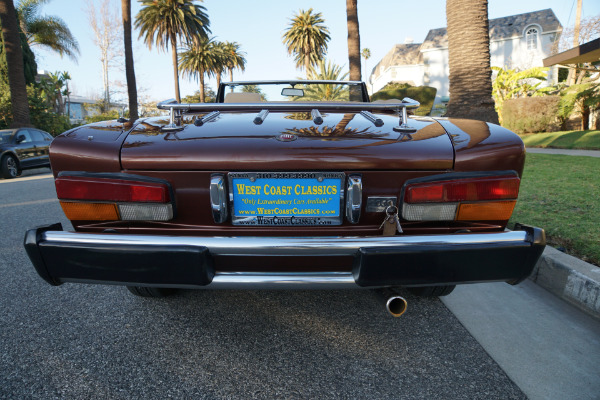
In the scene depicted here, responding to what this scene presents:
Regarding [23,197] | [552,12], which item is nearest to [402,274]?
[23,197]

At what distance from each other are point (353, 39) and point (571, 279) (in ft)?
39.3

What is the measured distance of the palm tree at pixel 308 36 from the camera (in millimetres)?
41125

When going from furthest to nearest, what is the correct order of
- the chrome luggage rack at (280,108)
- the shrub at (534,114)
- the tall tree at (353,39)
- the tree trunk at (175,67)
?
the tree trunk at (175,67) < the shrub at (534,114) < the tall tree at (353,39) < the chrome luggage rack at (280,108)

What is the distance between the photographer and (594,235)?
10.5 feet

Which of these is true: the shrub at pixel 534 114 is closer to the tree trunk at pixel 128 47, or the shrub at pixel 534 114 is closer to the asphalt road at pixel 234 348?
the asphalt road at pixel 234 348

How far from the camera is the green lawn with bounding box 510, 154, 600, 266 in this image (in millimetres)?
3124

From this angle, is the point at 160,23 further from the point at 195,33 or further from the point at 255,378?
the point at 255,378

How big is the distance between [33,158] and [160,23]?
23907 mm

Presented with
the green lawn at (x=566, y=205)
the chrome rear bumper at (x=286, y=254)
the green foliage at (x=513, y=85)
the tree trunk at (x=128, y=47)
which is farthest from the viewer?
the green foliage at (x=513, y=85)

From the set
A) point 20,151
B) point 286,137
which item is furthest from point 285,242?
point 20,151

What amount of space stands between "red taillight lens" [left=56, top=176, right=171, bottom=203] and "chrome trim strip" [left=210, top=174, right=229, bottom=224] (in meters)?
0.20

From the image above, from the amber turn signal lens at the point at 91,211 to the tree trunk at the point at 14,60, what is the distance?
1603 cm

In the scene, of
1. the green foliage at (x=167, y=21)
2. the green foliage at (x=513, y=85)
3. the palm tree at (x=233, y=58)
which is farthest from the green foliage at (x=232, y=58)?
the green foliage at (x=513, y=85)

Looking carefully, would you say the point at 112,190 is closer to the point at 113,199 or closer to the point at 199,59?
the point at 113,199
